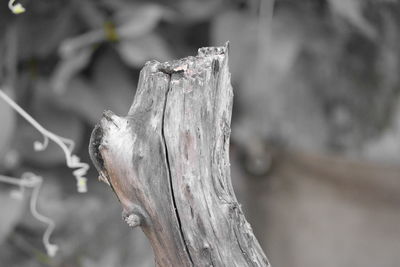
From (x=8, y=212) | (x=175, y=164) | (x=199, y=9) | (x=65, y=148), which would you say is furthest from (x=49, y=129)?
(x=175, y=164)

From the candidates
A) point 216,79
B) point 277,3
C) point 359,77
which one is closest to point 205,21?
point 277,3

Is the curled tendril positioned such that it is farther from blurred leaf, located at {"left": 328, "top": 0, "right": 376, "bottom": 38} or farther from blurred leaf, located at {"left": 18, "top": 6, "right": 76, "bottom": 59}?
blurred leaf, located at {"left": 328, "top": 0, "right": 376, "bottom": 38}

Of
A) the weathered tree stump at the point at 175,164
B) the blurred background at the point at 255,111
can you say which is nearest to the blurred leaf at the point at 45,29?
the blurred background at the point at 255,111

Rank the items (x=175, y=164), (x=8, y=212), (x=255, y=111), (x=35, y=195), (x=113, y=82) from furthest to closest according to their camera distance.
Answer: (x=255, y=111), (x=113, y=82), (x=8, y=212), (x=35, y=195), (x=175, y=164)

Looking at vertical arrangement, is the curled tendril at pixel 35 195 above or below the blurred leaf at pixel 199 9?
below

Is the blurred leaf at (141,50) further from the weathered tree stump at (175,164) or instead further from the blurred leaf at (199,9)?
the weathered tree stump at (175,164)

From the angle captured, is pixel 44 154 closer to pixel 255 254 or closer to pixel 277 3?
pixel 277 3

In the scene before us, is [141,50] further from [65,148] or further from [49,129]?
[65,148]
